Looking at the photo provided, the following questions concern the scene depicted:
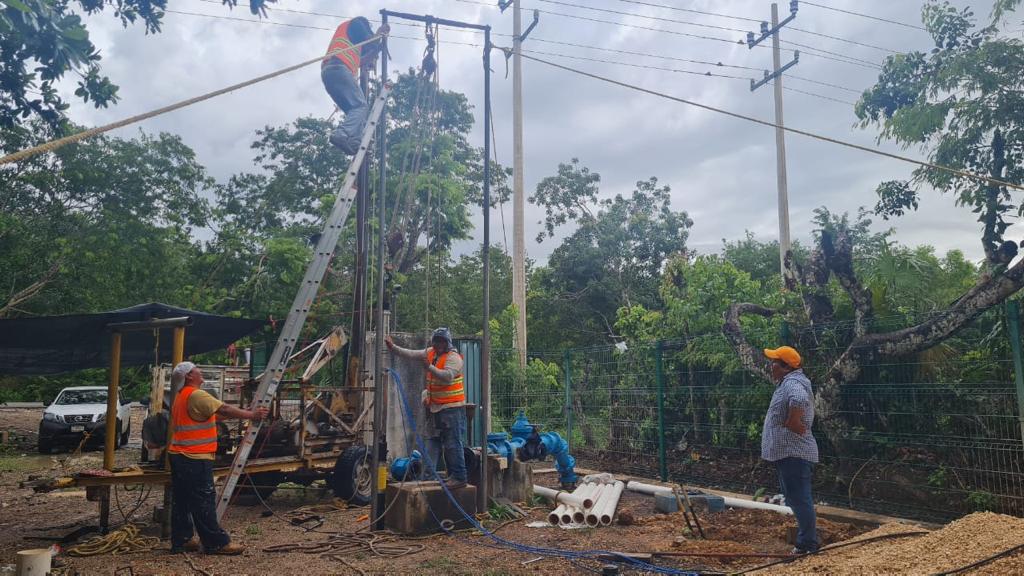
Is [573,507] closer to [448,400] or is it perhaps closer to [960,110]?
[448,400]

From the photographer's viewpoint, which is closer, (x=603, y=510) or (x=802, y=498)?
(x=802, y=498)

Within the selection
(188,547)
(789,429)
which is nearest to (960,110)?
(789,429)

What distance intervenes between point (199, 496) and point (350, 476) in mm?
2855

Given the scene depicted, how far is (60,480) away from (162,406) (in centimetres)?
438

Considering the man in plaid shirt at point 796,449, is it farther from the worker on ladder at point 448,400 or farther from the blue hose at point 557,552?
the worker on ladder at point 448,400

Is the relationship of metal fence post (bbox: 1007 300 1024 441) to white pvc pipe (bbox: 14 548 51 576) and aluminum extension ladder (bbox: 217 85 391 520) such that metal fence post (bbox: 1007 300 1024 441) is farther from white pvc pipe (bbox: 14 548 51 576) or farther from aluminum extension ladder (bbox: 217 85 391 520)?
white pvc pipe (bbox: 14 548 51 576)

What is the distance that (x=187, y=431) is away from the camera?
6.68m

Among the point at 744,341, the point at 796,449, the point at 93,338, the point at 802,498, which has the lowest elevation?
the point at 802,498

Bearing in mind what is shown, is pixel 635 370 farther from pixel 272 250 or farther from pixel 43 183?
pixel 43 183

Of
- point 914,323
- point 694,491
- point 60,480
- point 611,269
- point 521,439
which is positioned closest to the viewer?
point 60,480

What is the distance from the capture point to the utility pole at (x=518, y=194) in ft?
56.7

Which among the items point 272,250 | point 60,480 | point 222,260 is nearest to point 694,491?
point 60,480

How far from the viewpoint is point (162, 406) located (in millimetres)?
11312

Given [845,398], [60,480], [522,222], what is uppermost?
[522,222]
